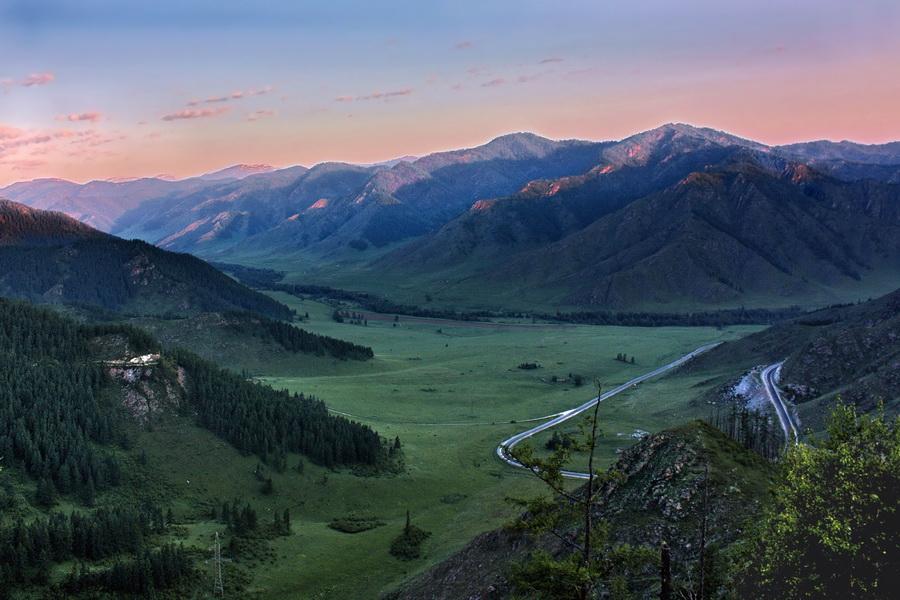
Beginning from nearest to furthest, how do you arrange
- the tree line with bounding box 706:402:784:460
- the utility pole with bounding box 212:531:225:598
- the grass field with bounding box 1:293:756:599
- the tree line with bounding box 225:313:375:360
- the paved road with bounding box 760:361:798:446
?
the utility pole with bounding box 212:531:225:598
the grass field with bounding box 1:293:756:599
the tree line with bounding box 706:402:784:460
the paved road with bounding box 760:361:798:446
the tree line with bounding box 225:313:375:360

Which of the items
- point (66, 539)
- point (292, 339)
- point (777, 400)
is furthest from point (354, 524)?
point (292, 339)

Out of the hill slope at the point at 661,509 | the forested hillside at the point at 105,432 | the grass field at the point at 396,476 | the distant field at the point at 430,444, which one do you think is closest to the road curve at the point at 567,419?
the distant field at the point at 430,444

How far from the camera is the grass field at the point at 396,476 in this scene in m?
64.6

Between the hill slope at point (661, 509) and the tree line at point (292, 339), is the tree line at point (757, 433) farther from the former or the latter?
the tree line at point (292, 339)

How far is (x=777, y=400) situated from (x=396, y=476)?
214 feet

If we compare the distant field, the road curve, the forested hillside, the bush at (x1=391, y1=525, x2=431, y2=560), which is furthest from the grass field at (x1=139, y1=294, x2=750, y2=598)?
the forested hillside

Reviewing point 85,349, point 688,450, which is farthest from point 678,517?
point 85,349

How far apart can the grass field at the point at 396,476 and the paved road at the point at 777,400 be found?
13894 millimetres

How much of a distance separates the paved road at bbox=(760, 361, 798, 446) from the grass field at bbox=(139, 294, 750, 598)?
547 inches

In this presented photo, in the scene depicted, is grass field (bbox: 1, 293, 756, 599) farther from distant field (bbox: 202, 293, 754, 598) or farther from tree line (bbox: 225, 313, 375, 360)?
tree line (bbox: 225, 313, 375, 360)

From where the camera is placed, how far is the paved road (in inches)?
3642

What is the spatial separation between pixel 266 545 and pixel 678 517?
139 ft

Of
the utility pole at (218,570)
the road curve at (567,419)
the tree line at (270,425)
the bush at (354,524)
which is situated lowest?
the road curve at (567,419)

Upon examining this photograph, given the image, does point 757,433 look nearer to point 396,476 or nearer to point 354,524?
point 396,476
